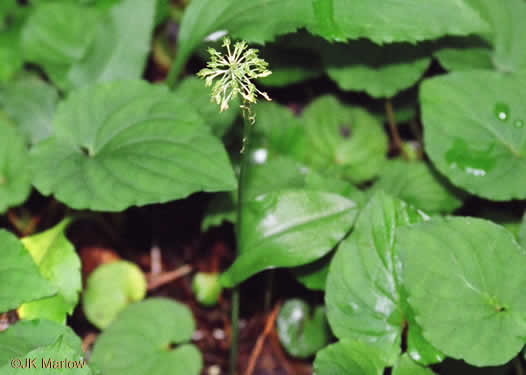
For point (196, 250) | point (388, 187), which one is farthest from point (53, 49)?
point (388, 187)

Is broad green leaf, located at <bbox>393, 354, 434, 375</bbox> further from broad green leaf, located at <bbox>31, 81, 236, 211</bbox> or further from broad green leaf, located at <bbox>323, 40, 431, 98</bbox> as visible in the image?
broad green leaf, located at <bbox>323, 40, 431, 98</bbox>

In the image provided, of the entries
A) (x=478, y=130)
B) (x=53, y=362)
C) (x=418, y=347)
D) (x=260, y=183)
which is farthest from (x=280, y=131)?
(x=53, y=362)

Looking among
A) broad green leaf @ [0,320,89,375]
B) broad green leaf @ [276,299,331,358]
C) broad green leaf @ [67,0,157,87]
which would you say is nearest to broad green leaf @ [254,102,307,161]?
broad green leaf @ [67,0,157,87]

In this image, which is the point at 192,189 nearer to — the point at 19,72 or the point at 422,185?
the point at 422,185

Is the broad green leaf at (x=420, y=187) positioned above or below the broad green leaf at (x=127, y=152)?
below

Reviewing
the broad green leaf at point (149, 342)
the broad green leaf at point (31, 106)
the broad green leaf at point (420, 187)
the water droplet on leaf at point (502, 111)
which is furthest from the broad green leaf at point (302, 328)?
the broad green leaf at point (31, 106)

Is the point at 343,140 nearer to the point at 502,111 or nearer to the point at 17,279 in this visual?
the point at 502,111

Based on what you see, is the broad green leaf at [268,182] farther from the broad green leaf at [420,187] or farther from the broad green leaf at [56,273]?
the broad green leaf at [56,273]
